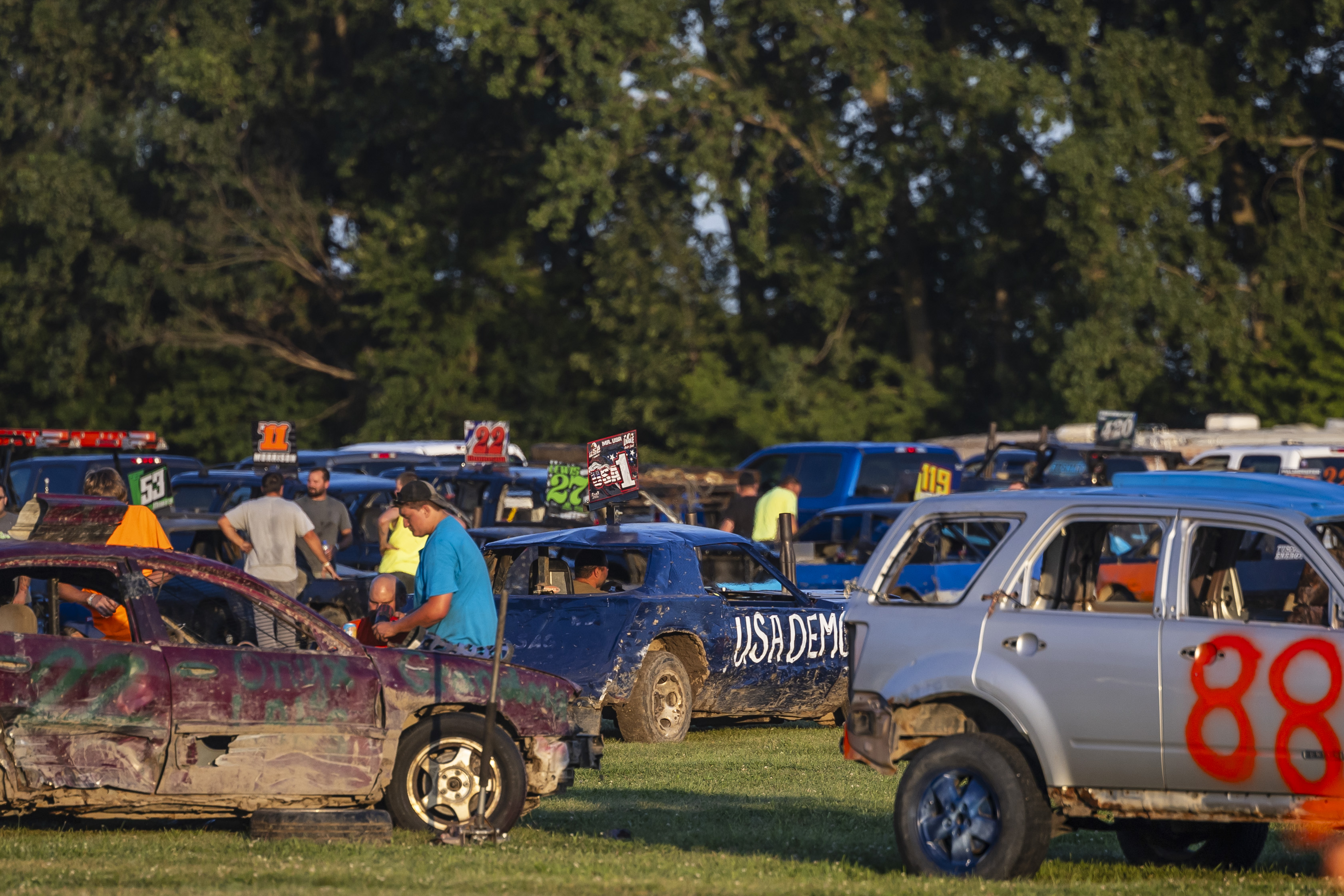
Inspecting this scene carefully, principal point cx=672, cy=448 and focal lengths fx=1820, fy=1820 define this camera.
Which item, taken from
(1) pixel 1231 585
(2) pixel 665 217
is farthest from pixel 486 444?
(2) pixel 665 217

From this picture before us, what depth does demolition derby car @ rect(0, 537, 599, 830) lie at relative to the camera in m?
8.11

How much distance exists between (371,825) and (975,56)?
32389mm

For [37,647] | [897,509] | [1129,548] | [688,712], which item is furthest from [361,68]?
[37,647]

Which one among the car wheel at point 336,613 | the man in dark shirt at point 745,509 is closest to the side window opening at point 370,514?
the car wheel at point 336,613

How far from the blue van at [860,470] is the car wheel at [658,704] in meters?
11.2

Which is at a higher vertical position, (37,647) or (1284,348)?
(1284,348)

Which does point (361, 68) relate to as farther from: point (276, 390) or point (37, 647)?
point (37, 647)

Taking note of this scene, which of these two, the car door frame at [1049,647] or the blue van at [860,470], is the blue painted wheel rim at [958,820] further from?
the blue van at [860,470]

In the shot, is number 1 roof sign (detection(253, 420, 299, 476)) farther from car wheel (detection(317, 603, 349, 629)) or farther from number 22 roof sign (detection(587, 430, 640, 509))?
number 22 roof sign (detection(587, 430, 640, 509))

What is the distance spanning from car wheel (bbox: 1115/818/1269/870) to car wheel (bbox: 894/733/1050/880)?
1052 millimetres

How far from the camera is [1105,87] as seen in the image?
36.6 meters

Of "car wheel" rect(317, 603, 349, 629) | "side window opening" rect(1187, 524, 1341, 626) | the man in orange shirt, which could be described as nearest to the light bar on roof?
"car wheel" rect(317, 603, 349, 629)

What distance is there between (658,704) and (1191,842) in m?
4.88

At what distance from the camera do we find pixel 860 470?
24.5m
